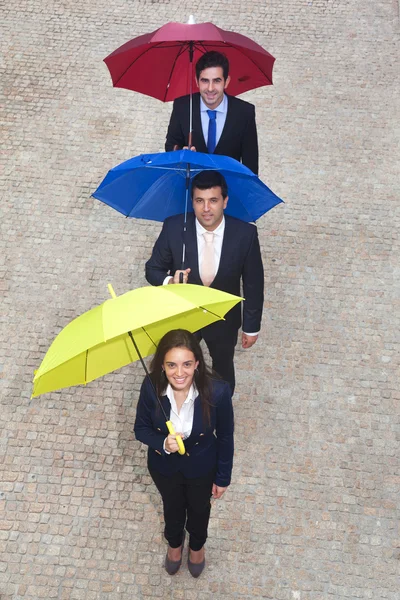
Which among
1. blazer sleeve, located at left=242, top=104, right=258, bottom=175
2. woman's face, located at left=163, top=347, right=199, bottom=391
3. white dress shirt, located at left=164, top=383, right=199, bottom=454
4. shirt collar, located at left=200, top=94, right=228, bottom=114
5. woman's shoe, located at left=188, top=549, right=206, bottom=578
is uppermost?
shirt collar, located at left=200, top=94, right=228, bottom=114

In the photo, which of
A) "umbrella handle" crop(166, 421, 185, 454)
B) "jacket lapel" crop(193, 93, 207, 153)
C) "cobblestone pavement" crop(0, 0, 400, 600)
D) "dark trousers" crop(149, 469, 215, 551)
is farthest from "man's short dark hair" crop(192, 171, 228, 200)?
"cobblestone pavement" crop(0, 0, 400, 600)

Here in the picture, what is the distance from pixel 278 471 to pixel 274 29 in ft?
19.6

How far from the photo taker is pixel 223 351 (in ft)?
15.6

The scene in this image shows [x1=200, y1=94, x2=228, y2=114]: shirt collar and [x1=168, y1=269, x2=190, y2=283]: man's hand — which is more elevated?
[x1=200, y1=94, x2=228, y2=114]: shirt collar

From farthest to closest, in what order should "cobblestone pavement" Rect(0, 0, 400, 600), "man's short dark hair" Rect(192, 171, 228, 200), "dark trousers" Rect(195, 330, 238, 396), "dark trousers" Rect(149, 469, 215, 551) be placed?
"dark trousers" Rect(195, 330, 238, 396), "cobblestone pavement" Rect(0, 0, 400, 600), "man's short dark hair" Rect(192, 171, 228, 200), "dark trousers" Rect(149, 469, 215, 551)

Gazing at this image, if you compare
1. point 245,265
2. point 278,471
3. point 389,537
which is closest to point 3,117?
point 245,265

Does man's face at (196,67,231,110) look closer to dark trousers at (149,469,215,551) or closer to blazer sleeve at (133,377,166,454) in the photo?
blazer sleeve at (133,377,166,454)

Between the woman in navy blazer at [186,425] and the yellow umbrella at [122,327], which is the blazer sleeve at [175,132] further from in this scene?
the woman in navy blazer at [186,425]

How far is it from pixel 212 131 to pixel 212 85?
14.9 inches

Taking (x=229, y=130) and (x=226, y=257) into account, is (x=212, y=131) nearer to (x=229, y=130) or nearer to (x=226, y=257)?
(x=229, y=130)

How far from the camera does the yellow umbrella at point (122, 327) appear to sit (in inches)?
118

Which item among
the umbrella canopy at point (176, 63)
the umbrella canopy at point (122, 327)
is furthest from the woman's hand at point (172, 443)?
the umbrella canopy at point (176, 63)

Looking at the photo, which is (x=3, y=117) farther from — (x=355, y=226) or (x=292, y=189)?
(x=355, y=226)

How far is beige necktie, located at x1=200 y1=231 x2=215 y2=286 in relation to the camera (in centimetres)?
419
